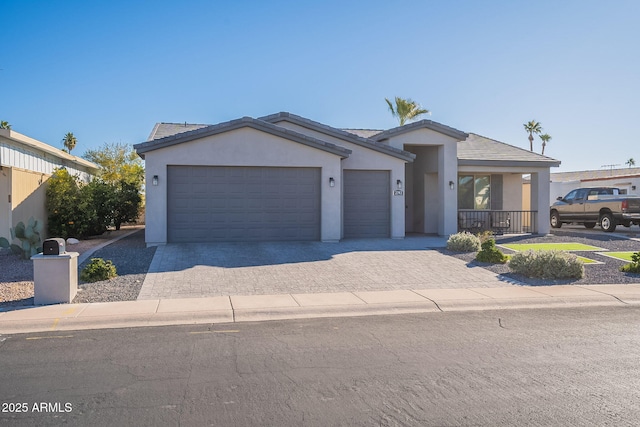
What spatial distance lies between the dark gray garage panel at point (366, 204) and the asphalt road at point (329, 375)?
415 inches

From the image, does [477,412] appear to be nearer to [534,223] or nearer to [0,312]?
[0,312]

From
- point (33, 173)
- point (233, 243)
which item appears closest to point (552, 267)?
point (233, 243)

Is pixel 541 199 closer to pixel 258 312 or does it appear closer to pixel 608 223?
pixel 608 223

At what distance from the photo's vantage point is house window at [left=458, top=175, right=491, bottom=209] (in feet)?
73.0

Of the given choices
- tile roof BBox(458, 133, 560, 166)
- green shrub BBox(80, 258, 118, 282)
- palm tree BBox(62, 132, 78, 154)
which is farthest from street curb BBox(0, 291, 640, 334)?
palm tree BBox(62, 132, 78, 154)

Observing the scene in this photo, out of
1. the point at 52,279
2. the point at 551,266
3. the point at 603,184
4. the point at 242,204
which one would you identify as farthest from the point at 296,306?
the point at 603,184

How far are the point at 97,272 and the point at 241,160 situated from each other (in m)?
6.70

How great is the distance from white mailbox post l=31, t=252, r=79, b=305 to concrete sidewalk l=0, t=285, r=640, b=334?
0.24 metres

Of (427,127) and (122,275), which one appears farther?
(427,127)

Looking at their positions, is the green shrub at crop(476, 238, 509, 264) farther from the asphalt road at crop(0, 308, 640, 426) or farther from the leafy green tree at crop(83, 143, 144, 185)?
the leafy green tree at crop(83, 143, 144, 185)

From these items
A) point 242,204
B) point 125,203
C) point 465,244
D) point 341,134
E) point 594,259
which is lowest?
point 594,259

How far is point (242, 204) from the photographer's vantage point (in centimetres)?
1670

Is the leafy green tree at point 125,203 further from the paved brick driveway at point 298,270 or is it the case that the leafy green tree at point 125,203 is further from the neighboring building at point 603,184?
the neighboring building at point 603,184

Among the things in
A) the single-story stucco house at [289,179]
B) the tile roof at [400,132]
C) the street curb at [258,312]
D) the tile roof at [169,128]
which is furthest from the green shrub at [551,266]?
the tile roof at [169,128]
